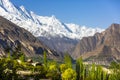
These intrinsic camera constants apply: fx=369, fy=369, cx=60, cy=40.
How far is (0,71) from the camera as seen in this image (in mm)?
80375

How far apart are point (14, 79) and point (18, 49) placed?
9.99 metres

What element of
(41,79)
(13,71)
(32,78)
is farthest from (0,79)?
(41,79)

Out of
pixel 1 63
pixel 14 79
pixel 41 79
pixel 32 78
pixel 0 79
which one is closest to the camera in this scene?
pixel 0 79

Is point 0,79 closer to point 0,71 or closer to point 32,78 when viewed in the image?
point 0,71

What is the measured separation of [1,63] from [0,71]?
5.23 metres

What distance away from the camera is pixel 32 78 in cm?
18262

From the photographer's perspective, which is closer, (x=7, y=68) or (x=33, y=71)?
(x=7, y=68)

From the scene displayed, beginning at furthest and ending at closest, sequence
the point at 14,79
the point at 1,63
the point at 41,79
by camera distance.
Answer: the point at 41,79
the point at 14,79
the point at 1,63

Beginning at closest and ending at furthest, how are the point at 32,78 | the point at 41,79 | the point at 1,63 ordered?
the point at 1,63 < the point at 32,78 < the point at 41,79

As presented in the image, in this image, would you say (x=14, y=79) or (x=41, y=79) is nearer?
(x=14, y=79)

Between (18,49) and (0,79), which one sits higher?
(18,49)

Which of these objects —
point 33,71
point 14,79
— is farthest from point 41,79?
point 14,79

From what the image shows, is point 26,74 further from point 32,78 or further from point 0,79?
point 0,79

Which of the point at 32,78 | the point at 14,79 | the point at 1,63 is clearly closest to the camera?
the point at 1,63
